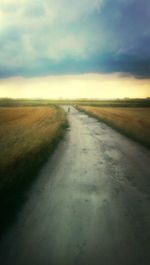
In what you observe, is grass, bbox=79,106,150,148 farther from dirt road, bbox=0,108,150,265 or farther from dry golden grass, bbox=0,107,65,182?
dirt road, bbox=0,108,150,265

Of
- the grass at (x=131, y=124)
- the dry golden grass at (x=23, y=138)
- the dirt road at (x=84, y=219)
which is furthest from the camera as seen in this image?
the grass at (x=131, y=124)

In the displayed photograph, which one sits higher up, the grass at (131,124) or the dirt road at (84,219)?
the dirt road at (84,219)

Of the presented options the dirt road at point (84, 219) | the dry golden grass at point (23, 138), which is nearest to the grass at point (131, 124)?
the dry golden grass at point (23, 138)

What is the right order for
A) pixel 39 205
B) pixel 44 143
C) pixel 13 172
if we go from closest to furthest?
pixel 39 205 < pixel 13 172 < pixel 44 143

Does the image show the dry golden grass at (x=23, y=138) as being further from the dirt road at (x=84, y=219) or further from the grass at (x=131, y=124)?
the grass at (x=131, y=124)

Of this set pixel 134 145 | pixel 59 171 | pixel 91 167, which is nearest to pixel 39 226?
pixel 59 171

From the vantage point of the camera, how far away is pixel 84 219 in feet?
17.4

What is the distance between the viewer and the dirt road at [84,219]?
4.01 metres

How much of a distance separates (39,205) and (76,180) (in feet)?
7.72

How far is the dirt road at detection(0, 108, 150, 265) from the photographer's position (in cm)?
401

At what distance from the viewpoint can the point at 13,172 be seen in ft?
27.1

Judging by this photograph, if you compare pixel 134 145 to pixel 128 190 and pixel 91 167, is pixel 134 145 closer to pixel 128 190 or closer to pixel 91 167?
pixel 91 167

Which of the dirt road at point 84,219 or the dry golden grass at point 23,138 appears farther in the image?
the dry golden grass at point 23,138

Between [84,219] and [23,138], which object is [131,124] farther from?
[84,219]
